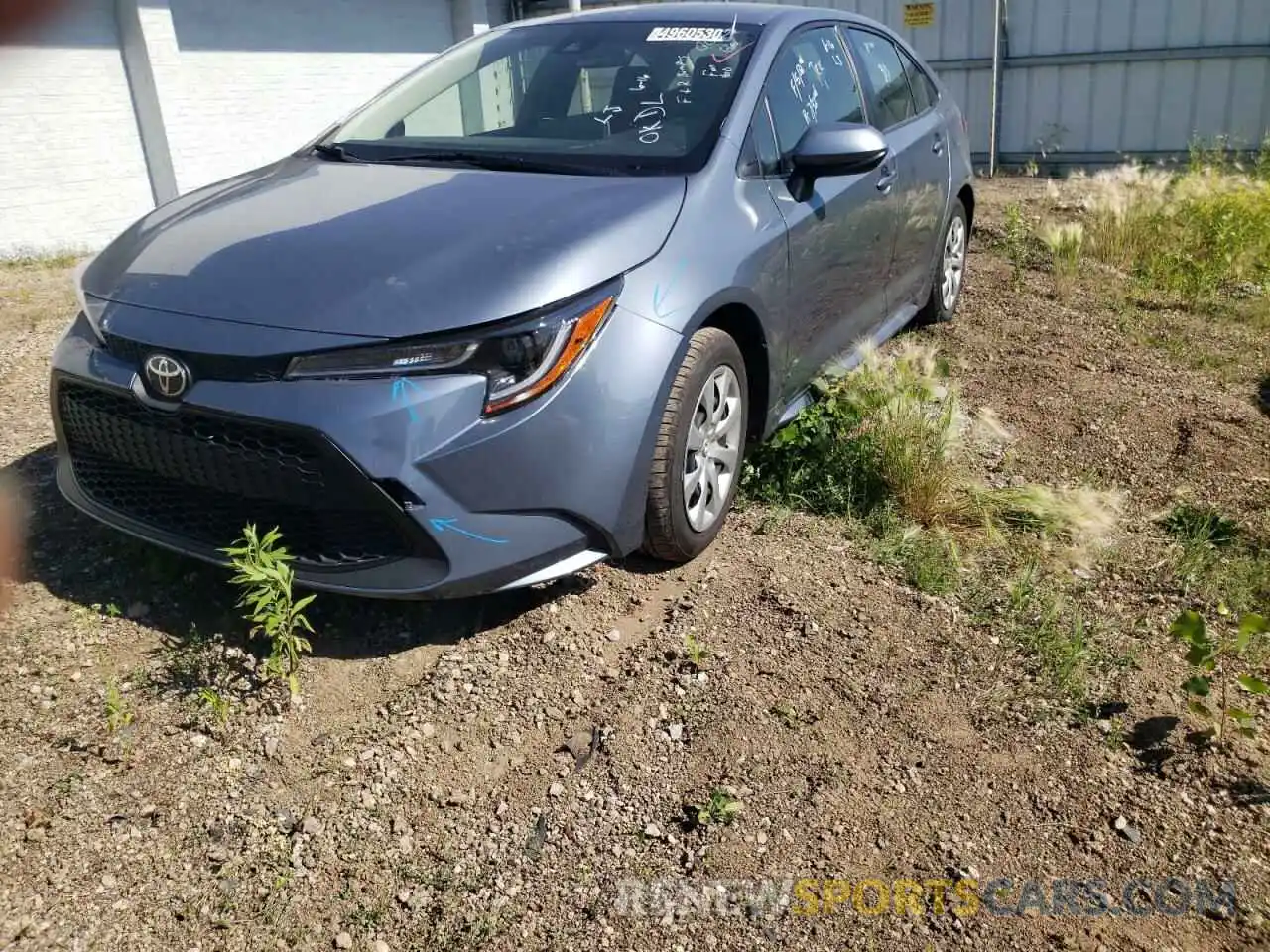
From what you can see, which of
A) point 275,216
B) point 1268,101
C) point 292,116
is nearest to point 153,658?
point 275,216

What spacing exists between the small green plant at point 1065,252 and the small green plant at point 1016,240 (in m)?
0.14

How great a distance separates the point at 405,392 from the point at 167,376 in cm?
65

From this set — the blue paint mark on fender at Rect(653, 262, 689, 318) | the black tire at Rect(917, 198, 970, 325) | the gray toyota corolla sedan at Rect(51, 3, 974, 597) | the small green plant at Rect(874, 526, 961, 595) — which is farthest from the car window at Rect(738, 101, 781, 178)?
the black tire at Rect(917, 198, 970, 325)

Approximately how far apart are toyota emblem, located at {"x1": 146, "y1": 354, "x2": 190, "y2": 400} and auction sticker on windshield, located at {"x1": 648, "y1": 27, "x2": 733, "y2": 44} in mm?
2078

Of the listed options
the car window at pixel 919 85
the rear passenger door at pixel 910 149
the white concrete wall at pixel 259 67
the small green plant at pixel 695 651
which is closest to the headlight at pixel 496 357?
the small green plant at pixel 695 651

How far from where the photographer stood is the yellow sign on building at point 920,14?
1180 centimetres

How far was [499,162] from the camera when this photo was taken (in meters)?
3.34

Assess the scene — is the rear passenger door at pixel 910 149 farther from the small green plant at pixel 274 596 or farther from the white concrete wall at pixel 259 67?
the white concrete wall at pixel 259 67

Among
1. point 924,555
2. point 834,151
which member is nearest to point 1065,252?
point 834,151

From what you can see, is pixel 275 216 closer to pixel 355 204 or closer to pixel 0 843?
pixel 355 204

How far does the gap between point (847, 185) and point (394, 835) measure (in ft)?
9.15

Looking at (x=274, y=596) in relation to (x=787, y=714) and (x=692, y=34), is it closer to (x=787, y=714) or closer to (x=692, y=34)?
(x=787, y=714)

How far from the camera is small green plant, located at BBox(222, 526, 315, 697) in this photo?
99.8 inches

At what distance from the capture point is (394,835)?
235 cm
